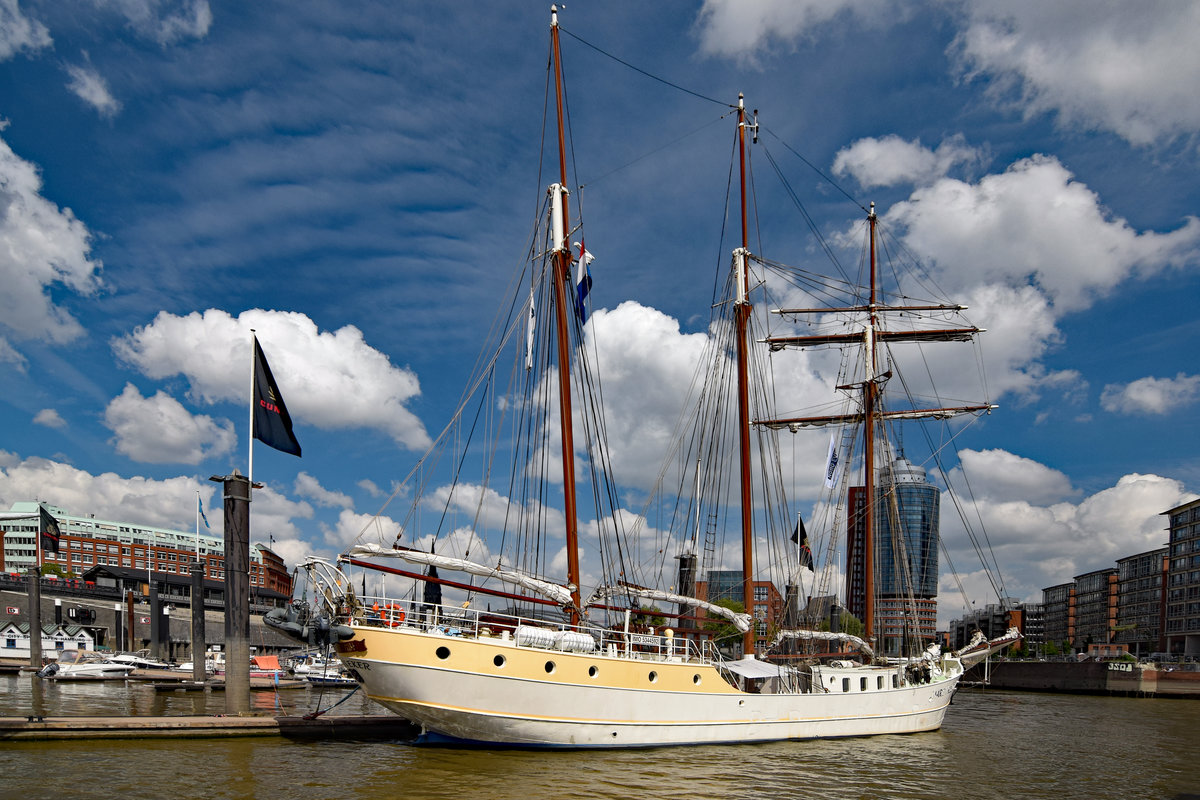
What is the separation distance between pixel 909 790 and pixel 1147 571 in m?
145

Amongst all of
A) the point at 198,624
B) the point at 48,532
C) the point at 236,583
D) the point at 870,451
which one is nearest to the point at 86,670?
the point at 48,532

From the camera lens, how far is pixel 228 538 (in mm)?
27438

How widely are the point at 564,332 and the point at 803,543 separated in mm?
28248

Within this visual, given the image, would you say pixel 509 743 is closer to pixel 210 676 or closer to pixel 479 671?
pixel 479 671

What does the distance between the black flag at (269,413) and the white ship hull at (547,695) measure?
887 cm

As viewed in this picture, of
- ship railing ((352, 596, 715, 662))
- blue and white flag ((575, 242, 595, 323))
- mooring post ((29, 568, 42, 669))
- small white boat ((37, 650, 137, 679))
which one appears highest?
blue and white flag ((575, 242, 595, 323))

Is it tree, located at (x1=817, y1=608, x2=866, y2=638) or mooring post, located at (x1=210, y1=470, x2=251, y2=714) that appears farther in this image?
tree, located at (x1=817, y1=608, x2=866, y2=638)

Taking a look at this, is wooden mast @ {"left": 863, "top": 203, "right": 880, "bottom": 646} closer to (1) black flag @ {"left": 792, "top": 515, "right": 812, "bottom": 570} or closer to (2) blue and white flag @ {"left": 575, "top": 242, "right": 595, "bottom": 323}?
(1) black flag @ {"left": 792, "top": 515, "right": 812, "bottom": 570}

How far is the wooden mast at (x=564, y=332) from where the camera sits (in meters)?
30.8

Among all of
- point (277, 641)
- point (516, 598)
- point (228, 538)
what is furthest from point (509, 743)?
point (277, 641)

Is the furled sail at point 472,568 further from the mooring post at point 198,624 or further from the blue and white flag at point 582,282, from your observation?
the mooring post at point 198,624

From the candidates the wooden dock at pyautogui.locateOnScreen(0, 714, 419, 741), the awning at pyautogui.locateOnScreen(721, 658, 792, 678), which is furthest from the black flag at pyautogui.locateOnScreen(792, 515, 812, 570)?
the wooden dock at pyautogui.locateOnScreen(0, 714, 419, 741)

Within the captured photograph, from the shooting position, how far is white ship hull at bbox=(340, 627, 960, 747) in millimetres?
24344

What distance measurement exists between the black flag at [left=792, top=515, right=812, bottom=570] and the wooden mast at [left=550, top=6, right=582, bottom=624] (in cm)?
2400
